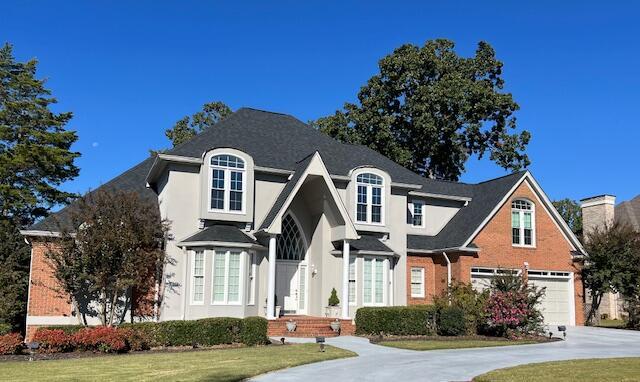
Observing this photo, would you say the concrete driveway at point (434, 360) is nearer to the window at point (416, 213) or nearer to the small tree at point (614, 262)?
the small tree at point (614, 262)

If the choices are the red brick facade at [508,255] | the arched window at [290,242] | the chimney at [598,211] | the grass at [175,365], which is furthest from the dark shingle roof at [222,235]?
the chimney at [598,211]

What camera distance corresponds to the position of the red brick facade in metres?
30.8

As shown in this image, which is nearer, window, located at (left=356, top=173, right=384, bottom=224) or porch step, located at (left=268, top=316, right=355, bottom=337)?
porch step, located at (left=268, top=316, right=355, bottom=337)

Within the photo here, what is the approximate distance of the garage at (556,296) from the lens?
32312 millimetres

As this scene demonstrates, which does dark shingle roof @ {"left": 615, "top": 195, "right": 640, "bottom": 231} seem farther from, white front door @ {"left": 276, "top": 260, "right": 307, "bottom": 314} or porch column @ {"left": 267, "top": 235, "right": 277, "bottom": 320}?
porch column @ {"left": 267, "top": 235, "right": 277, "bottom": 320}

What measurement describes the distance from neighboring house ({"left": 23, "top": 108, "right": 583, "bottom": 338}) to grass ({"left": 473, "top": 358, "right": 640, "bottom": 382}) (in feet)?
38.3

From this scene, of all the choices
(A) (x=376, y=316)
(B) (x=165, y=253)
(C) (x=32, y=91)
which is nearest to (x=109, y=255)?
(B) (x=165, y=253)

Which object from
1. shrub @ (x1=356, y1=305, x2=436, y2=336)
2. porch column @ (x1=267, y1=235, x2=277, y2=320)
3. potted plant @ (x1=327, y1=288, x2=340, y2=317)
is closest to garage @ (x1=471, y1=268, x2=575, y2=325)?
shrub @ (x1=356, y1=305, x2=436, y2=336)

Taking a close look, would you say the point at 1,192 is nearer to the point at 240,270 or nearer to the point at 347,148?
the point at 240,270

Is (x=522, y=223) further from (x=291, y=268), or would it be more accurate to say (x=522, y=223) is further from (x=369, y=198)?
(x=291, y=268)

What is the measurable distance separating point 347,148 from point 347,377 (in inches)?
736

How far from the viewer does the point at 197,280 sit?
82.2ft

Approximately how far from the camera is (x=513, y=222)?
105 ft

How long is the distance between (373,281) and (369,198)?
12.9 feet
